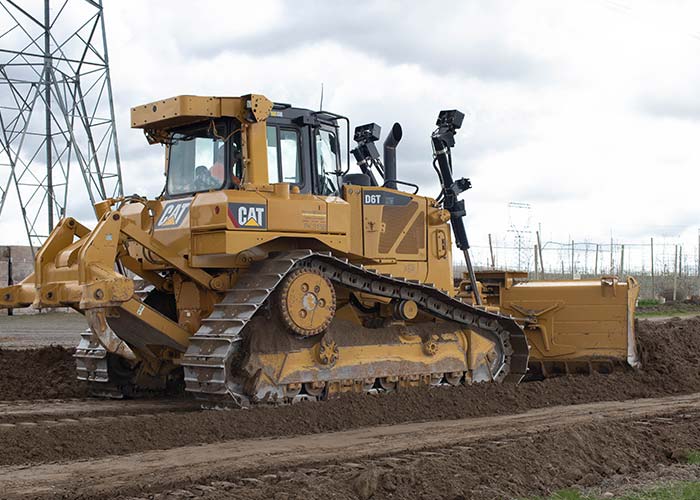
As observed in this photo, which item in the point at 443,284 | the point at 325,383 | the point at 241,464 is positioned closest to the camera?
the point at 241,464

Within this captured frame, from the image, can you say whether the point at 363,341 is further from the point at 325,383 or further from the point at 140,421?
the point at 140,421

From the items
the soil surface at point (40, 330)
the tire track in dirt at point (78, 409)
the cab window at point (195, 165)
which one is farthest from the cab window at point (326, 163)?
the soil surface at point (40, 330)

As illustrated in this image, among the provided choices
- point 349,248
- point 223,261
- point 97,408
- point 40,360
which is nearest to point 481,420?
point 349,248

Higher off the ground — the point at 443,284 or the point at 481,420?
the point at 443,284

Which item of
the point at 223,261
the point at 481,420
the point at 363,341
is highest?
the point at 223,261

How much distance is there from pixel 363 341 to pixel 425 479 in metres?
4.41

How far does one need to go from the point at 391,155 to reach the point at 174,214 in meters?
3.44

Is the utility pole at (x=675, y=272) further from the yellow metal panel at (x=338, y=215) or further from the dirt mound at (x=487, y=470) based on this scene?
the dirt mound at (x=487, y=470)

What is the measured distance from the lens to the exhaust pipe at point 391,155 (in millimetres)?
13203

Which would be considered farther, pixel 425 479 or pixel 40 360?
pixel 40 360

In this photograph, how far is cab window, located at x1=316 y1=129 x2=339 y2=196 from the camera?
39.3 ft

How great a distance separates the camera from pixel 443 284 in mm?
13625

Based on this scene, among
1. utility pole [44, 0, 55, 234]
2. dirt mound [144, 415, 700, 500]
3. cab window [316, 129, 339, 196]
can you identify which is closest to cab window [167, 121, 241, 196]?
cab window [316, 129, 339, 196]

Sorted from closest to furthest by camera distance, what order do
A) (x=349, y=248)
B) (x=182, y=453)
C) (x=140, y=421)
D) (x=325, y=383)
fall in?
(x=182, y=453)
(x=140, y=421)
(x=325, y=383)
(x=349, y=248)
